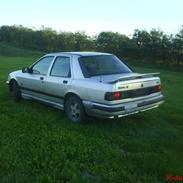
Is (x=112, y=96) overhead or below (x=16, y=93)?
overhead

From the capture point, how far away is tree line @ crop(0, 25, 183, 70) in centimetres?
5353

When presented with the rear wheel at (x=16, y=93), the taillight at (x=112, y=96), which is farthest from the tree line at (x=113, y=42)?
the taillight at (x=112, y=96)

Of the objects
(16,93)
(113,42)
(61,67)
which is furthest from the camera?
(113,42)

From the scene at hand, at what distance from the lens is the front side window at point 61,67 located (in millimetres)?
8609

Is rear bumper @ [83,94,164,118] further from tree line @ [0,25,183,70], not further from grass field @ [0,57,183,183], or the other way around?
tree line @ [0,25,183,70]

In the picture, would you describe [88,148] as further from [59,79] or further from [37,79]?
[37,79]

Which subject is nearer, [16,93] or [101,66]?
[101,66]

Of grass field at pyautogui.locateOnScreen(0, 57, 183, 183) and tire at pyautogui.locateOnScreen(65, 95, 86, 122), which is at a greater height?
tire at pyautogui.locateOnScreen(65, 95, 86, 122)

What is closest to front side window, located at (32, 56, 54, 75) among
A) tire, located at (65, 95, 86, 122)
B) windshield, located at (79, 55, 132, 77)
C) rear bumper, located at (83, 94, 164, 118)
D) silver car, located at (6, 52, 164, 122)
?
silver car, located at (6, 52, 164, 122)

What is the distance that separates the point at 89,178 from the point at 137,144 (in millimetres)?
1762

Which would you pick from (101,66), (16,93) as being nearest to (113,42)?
(16,93)

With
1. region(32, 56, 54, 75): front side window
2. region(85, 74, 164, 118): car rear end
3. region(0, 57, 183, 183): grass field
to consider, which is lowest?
region(0, 57, 183, 183): grass field

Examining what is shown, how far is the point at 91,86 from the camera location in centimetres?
767

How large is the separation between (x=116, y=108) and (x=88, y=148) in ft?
4.47
